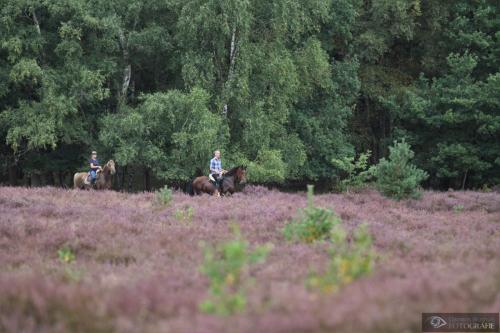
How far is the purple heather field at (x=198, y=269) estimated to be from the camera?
570 centimetres

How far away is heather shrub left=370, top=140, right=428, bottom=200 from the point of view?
19.7m

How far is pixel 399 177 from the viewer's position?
20.3 metres

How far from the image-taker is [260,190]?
24.1 metres

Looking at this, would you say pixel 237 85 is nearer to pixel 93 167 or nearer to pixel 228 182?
pixel 93 167

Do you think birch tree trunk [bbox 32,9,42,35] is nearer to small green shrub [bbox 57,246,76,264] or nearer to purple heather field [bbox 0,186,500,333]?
purple heather field [bbox 0,186,500,333]

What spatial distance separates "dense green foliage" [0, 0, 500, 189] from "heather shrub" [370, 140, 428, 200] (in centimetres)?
1120

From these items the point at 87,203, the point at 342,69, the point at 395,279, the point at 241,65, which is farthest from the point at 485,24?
the point at 395,279

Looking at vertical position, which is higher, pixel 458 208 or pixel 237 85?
pixel 237 85

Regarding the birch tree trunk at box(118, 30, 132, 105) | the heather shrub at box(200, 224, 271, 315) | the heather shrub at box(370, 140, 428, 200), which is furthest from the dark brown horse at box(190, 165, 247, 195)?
the heather shrub at box(200, 224, 271, 315)

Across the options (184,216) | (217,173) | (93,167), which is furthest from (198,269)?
(93,167)

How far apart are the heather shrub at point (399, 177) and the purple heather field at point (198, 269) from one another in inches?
83.1

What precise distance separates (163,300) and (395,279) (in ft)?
8.87

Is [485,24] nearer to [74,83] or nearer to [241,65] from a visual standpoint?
[241,65]

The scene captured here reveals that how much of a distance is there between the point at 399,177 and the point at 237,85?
44.8 feet
